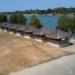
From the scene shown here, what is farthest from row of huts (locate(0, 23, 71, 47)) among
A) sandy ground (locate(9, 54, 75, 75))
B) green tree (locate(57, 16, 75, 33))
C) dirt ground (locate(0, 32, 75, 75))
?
sandy ground (locate(9, 54, 75, 75))

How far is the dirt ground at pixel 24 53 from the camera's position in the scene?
3156cm

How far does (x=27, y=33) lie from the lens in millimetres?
51438

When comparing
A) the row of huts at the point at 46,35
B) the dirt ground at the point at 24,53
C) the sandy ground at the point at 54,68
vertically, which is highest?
the row of huts at the point at 46,35

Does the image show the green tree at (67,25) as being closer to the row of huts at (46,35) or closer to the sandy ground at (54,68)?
the row of huts at (46,35)

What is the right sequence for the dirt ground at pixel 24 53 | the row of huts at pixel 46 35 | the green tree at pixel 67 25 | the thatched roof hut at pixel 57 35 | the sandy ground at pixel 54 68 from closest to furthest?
the sandy ground at pixel 54 68, the dirt ground at pixel 24 53, the row of huts at pixel 46 35, the thatched roof hut at pixel 57 35, the green tree at pixel 67 25

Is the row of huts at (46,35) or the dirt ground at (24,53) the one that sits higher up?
the row of huts at (46,35)

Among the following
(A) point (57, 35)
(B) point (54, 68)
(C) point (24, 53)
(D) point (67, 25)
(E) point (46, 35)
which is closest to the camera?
(B) point (54, 68)

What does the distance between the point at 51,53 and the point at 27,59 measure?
14.8ft

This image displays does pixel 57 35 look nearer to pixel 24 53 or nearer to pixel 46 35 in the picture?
pixel 46 35

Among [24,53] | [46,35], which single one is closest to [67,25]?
[46,35]

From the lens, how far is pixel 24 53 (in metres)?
36.8

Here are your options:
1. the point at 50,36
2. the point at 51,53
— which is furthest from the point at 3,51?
the point at 50,36

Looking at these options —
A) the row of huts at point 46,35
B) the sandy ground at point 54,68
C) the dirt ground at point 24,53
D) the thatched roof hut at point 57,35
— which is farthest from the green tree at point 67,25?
the sandy ground at point 54,68

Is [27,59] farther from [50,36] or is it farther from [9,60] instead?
[50,36]
